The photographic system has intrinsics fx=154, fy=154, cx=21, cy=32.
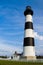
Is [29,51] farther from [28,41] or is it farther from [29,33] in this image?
[29,33]

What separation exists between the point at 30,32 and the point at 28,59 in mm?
4998

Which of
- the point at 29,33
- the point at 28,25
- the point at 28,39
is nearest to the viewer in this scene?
the point at 28,39

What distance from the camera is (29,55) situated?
92.0 feet

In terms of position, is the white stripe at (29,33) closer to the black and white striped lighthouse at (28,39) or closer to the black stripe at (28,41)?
the black and white striped lighthouse at (28,39)

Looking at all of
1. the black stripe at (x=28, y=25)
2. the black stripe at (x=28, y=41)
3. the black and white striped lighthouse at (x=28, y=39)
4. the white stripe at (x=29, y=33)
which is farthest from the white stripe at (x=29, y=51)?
the black stripe at (x=28, y=25)

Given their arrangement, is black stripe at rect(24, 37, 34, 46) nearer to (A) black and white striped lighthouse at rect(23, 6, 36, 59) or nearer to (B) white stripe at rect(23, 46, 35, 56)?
(A) black and white striped lighthouse at rect(23, 6, 36, 59)

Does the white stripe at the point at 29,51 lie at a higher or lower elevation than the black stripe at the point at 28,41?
lower

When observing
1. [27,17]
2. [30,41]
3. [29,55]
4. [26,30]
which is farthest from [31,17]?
[29,55]

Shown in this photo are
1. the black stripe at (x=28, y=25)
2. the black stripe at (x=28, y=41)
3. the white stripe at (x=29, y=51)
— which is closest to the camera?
the white stripe at (x=29, y=51)

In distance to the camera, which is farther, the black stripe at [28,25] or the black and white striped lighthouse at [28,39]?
the black stripe at [28,25]

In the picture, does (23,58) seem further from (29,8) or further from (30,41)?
(29,8)

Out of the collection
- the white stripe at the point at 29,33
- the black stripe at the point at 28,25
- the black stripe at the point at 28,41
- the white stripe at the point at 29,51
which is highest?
the black stripe at the point at 28,25

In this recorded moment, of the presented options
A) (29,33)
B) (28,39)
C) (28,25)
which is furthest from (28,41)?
(28,25)

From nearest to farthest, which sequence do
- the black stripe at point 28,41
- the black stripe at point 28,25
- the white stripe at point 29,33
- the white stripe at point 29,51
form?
the white stripe at point 29,51 → the black stripe at point 28,41 → the white stripe at point 29,33 → the black stripe at point 28,25
